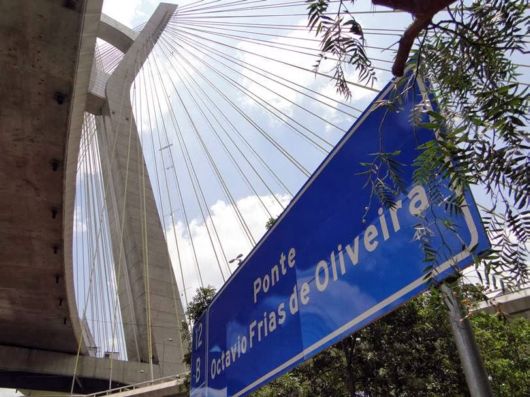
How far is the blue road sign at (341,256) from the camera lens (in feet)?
4.56

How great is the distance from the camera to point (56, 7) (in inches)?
284

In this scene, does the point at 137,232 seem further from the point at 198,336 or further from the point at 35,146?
the point at 198,336

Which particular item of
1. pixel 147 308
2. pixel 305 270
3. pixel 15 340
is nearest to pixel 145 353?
pixel 147 308

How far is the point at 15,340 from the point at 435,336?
72.7 feet

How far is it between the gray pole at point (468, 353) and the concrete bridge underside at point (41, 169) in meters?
7.28

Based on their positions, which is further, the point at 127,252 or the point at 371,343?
the point at 127,252

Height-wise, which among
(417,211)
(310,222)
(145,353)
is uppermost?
(145,353)

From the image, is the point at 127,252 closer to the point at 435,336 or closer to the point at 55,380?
the point at 55,380


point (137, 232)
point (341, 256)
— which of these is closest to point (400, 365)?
point (341, 256)

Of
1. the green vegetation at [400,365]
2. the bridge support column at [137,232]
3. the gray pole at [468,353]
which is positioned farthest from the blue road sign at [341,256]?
the bridge support column at [137,232]

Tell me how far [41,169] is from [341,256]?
438 inches

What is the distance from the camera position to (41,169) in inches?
446

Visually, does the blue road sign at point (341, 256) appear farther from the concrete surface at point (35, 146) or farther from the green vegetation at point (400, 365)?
the concrete surface at point (35, 146)

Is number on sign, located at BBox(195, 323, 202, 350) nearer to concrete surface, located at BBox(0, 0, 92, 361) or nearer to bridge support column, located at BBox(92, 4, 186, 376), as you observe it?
concrete surface, located at BBox(0, 0, 92, 361)
